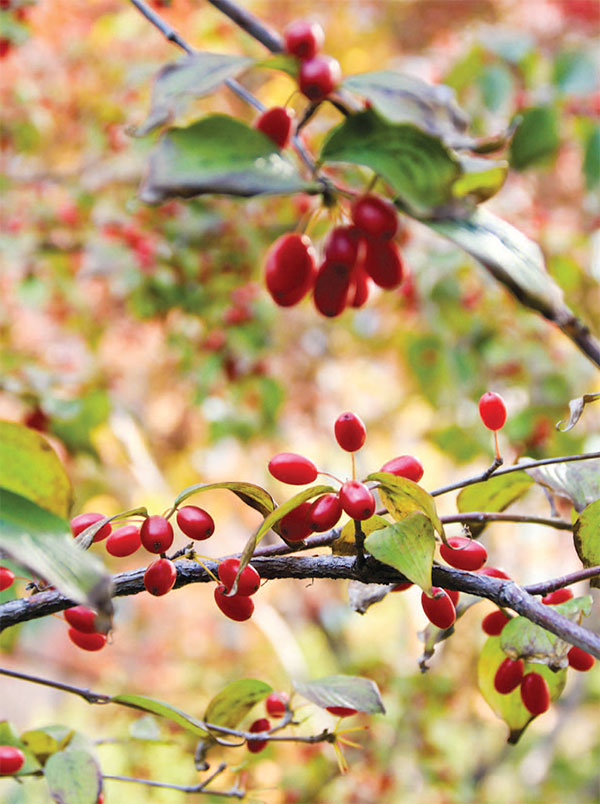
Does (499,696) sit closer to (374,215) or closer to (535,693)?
(535,693)

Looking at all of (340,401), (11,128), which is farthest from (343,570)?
(340,401)

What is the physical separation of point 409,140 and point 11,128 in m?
2.04

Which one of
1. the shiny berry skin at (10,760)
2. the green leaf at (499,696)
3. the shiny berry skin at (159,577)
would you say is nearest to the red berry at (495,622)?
the green leaf at (499,696)

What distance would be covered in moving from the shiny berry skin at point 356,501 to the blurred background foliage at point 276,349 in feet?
2.57

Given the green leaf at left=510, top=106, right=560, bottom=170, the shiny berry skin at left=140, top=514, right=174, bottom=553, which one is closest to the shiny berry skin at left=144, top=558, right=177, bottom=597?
the shiny berry skin at left=140, top=514, right=174, bottom=553

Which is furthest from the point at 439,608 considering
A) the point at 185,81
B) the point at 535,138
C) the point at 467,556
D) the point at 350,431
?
the point at 535,138

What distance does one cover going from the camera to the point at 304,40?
1.50 feet

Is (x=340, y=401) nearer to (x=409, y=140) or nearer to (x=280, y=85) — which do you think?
(x=280, y=85)

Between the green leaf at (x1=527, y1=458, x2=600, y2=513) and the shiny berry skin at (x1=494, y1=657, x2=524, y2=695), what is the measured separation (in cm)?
13

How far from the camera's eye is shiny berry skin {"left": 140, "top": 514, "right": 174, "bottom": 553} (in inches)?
18.0

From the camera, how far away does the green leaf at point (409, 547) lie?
378mm

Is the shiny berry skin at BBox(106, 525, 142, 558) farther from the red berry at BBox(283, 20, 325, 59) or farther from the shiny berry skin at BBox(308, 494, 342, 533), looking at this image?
the red berry at BBox(283, 20, 325, 59)

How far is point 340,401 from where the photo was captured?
3.64 meters

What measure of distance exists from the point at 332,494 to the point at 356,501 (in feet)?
0.11
